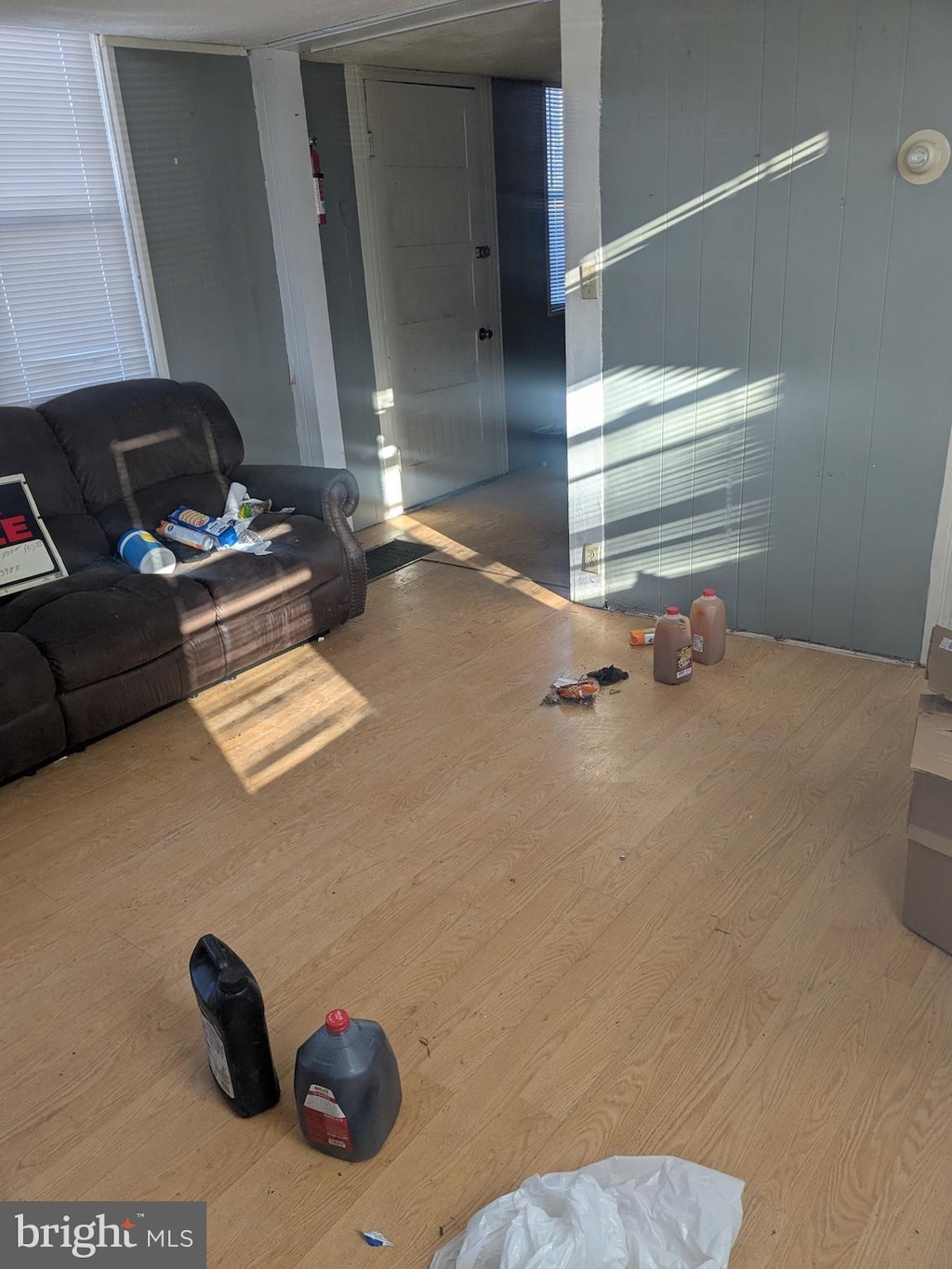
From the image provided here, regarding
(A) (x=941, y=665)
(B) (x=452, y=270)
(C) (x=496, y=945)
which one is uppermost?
(B) (x=452, y=270)

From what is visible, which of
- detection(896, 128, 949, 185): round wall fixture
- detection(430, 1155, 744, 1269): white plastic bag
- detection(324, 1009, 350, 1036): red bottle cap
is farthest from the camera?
detection(896, 128, 949, 185): round wall fixture

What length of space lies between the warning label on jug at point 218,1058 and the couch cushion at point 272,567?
1.77 metres

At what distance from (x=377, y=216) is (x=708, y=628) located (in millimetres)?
2836

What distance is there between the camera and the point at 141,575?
3.29 metres

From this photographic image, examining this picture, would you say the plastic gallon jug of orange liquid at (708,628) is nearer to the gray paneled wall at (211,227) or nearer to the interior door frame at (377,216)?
the gray paneled wall at (211,227)

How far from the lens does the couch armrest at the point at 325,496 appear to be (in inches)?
147

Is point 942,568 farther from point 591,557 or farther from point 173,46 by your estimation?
point 173,46

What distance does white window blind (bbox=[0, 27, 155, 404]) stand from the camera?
134 inches

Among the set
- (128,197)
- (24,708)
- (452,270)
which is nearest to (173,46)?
(128,197)

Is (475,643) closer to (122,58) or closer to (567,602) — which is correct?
(567,602)

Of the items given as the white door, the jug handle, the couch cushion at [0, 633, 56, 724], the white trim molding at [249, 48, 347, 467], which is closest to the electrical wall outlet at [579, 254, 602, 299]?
the white trim molding at [249, 48, 347, 467]

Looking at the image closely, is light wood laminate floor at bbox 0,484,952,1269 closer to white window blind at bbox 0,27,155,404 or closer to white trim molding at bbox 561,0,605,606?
white trim molding at bbox 561,0,605,606

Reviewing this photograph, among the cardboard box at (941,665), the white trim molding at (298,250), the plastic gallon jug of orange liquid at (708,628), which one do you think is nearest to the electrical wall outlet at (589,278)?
the plastic gallon jug of orange liquid at (708,628)

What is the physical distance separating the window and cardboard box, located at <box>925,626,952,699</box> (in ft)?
13.0
